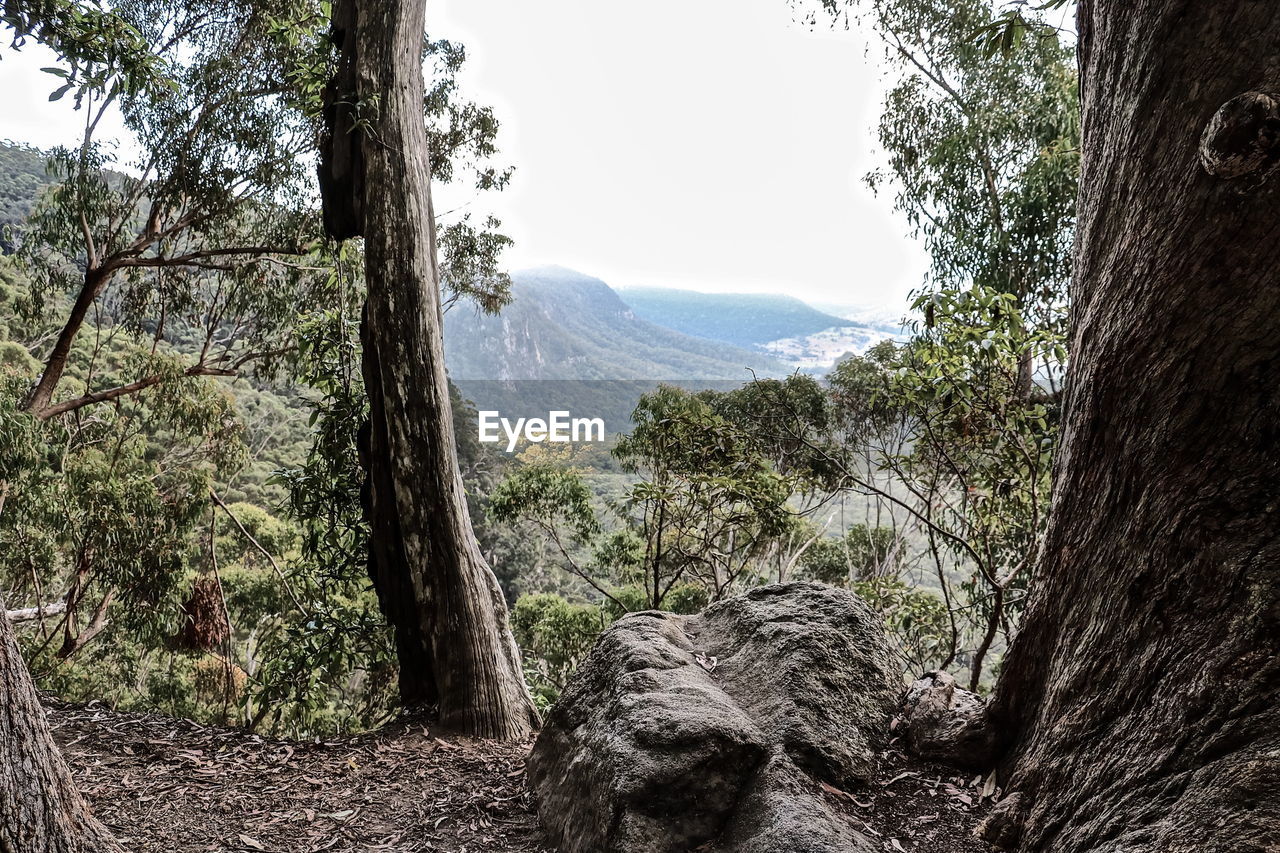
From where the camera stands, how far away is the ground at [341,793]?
1.97 meters

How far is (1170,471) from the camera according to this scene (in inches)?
55.4

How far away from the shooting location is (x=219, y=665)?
1001 cm

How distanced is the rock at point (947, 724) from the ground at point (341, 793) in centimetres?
5

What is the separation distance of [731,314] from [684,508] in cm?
3418

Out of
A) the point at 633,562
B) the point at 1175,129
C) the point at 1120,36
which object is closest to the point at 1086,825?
the point at 1175,129

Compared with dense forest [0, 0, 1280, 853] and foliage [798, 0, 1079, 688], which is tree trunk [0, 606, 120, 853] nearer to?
dense forest [0, 0, 1280, 853]

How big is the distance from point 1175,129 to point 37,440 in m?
7.10

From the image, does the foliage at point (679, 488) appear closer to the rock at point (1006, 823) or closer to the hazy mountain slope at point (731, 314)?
the rock at point (1006, 823)

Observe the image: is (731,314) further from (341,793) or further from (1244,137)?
(1244,137)

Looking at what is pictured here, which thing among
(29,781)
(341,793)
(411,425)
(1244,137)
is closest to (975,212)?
(411,425)

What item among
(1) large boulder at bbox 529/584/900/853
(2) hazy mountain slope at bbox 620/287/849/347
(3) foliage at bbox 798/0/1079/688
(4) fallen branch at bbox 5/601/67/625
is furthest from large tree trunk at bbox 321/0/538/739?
(2) hazy mountain slope at bbox 620/287/849/347

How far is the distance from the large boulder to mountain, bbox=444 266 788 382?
26420 mm

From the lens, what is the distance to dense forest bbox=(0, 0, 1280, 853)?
1.36m

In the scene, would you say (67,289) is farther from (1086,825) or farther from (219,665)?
(1086,825)
